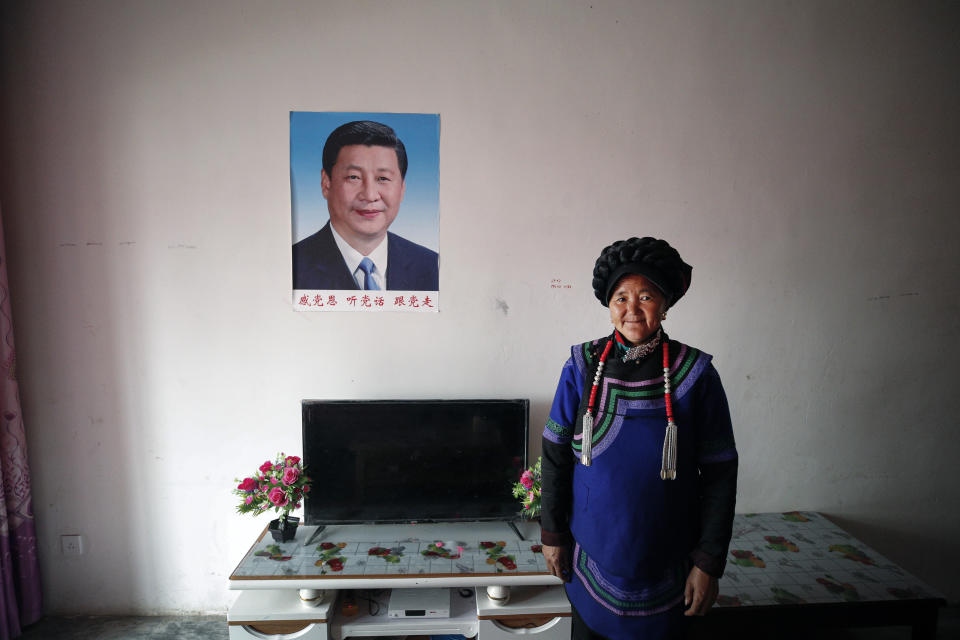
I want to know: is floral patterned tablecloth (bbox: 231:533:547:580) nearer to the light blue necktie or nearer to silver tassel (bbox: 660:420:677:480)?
silver tassel (bbox: 660:420:677:480)

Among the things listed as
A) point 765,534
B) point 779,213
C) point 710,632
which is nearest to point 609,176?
point 779,213

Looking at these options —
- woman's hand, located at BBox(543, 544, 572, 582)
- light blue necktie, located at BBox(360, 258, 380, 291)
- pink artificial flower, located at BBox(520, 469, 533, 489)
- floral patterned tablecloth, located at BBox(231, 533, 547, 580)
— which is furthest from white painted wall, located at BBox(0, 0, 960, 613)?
woman's hand, located at BBox(543, 544, 572, 582)

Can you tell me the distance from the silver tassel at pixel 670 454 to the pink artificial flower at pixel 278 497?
129cm

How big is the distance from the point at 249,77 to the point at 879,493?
3143 mm

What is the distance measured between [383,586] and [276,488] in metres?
0.52

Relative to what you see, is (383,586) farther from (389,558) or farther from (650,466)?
(650,466)

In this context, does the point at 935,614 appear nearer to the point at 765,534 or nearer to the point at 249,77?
the point at 765,534

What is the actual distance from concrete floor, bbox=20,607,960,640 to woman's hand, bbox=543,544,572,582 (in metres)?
1.35

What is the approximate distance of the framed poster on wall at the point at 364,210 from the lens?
72.2 inches

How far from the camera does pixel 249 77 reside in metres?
1.80

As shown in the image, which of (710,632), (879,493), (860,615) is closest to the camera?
(860,615)

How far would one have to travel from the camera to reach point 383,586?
5.05 feet

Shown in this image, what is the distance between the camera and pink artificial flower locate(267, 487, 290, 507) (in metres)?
1.67

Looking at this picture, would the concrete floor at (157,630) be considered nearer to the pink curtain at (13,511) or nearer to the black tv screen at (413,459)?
the pink curtain at (13,511)
